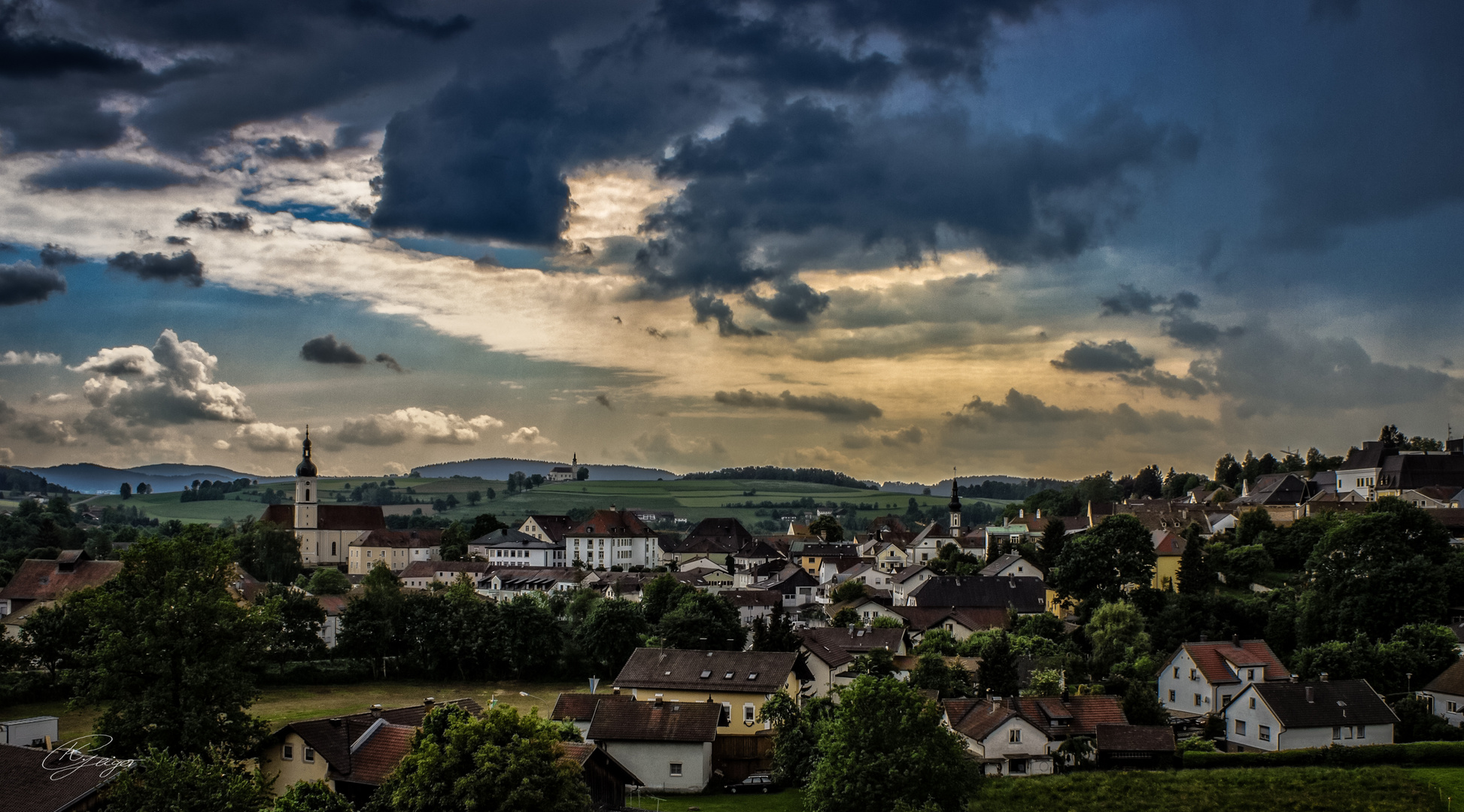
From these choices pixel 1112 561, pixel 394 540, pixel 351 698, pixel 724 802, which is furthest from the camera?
pixel 394 540

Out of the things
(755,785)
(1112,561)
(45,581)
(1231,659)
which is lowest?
(755,785)

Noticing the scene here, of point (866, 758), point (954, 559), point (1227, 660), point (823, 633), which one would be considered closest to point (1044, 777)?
point (866, 758)

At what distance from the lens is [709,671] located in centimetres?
4488

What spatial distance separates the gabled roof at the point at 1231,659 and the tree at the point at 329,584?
67.4 meters

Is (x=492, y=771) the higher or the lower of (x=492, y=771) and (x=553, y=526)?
the lower

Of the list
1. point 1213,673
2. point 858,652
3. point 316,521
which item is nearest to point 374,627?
point 858,652

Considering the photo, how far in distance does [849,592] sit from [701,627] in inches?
776

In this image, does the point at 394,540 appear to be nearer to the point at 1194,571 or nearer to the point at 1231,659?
the point at 1194,571

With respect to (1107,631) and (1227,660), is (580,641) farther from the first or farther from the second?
(1227,660)

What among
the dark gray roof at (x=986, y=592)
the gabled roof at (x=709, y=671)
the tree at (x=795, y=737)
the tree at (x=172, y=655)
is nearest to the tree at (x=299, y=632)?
the gabled roof at (x=709, y=671)

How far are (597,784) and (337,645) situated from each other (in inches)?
1521

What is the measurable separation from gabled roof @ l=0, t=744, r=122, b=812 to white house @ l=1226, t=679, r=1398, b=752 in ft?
132

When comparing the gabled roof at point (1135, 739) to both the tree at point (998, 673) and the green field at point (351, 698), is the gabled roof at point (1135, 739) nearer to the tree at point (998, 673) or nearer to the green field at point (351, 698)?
the tree at point (998, 673)

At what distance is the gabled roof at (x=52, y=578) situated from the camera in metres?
69.8
